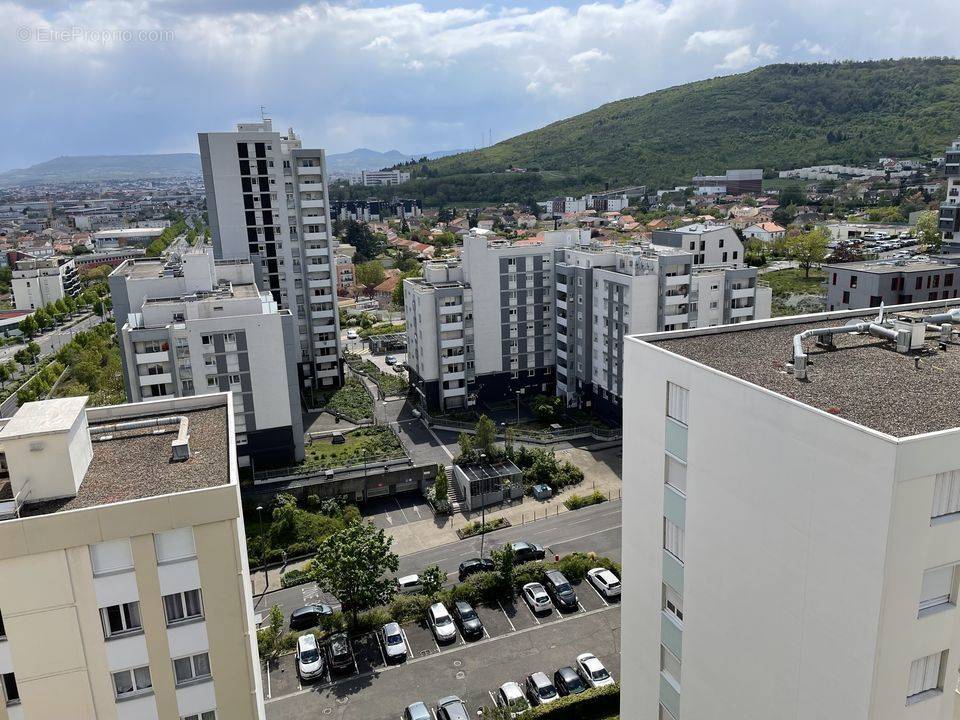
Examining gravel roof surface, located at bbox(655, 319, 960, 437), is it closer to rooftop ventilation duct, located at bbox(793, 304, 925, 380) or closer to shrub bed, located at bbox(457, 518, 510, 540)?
rooftop ventilation duct, located at bbox(793, 304, 925, 380)

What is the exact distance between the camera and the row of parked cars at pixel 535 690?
2741 cm

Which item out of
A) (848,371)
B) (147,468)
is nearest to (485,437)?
(147,468)

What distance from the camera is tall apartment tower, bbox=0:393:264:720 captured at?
1420 cm

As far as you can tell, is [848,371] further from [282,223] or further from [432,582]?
[282,223]

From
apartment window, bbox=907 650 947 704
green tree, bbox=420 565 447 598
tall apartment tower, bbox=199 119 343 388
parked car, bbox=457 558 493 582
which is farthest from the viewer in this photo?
tall apartment tower, bbox=199 119 343 388

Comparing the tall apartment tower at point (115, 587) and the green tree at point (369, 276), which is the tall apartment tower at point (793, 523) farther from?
the green tree at point (369, 276)

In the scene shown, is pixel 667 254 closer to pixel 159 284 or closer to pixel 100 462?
pixel 159 284

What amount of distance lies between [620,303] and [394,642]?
106 feet

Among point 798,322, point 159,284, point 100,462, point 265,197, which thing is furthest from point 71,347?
point 798,322

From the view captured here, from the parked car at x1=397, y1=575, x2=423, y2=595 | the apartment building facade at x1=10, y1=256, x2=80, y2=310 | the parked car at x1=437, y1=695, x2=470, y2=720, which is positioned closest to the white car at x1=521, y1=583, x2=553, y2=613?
the parked car at x1=397, y1=575, x2=423, y2=595

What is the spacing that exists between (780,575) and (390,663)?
2117cm

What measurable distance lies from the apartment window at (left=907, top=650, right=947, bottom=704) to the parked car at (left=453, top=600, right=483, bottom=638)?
21399 millimetres

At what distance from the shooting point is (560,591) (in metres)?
34.9

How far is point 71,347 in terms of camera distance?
86.8 meters
